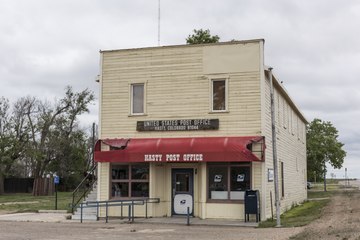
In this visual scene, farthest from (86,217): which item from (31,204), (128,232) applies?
(31,204)

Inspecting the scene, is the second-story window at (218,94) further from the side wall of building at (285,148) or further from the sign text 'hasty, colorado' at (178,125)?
the side wall of building at (285,148)

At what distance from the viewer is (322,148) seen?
5678cm

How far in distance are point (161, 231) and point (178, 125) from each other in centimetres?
534

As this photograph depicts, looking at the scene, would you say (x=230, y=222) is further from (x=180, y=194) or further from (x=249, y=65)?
(x=249, y=65)

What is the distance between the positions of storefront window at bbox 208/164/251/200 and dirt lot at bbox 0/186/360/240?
7.96 ft

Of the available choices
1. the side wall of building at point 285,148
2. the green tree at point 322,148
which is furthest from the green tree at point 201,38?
the green tree at point 322,148

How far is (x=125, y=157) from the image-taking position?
70.8 ft

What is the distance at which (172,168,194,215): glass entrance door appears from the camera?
21.7m

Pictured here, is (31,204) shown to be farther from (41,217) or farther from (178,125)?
(178,125)

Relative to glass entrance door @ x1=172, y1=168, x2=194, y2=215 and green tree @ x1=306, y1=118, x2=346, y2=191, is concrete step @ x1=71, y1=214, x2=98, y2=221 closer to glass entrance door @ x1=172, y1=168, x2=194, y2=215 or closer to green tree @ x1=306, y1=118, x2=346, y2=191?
glass entrance door @ x1=172, y1=168, x2=194, y2=215

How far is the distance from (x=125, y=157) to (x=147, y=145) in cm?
103

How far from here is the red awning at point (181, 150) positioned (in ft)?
66.2

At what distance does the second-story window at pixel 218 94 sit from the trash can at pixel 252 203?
11.8ft

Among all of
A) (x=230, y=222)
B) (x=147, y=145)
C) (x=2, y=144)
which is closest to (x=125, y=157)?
(x=147, y=145)
